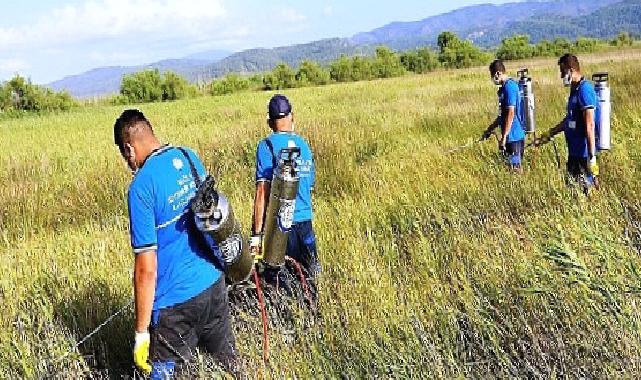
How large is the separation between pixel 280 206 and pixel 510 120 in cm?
456

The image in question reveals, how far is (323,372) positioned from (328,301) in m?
1.00

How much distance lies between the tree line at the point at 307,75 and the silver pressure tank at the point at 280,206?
36.6 metres

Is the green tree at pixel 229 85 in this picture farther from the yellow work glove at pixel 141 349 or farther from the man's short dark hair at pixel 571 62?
the yellow work glove at pixel 141 349

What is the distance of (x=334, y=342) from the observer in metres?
3.47

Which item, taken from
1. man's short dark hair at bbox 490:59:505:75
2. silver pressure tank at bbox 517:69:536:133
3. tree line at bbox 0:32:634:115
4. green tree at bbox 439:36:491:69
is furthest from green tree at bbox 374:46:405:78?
man's short dark hair at bbox 490:59:505:75

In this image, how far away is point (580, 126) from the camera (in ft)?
19.7

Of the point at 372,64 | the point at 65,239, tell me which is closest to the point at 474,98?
the point at 65,239

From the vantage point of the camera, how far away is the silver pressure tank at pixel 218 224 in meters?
2.97

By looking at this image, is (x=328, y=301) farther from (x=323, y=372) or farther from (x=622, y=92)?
(x=622, y=92)

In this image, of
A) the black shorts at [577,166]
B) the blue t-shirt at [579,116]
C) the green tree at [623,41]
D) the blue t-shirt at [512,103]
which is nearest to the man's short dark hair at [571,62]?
the blue t-shirt at [579,116]

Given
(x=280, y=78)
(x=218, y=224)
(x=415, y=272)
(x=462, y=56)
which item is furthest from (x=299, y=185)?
(x=462, y=56)

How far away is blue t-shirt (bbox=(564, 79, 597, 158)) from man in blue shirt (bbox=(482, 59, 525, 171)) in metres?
1.21

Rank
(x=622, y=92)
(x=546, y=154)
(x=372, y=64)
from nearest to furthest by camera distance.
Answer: (x=546, y=154)
(x=622, y=92)
(x=372, y=64)

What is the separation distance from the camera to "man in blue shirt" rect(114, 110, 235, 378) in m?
2.94
